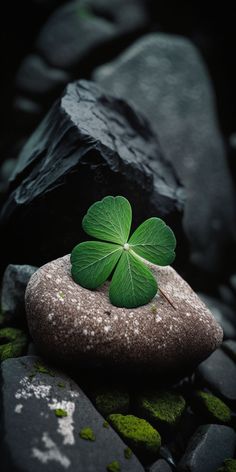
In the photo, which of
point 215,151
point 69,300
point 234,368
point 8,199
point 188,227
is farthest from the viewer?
point 215,151

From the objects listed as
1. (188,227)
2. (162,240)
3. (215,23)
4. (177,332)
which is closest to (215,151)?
(188,227)

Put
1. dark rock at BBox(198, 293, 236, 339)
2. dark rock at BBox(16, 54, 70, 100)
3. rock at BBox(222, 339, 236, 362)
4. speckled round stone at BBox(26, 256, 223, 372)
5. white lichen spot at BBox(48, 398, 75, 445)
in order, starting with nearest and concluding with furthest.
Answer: white lichen spot at BBox(48, 398, 75, 445)
speckled round stone at BBox(26, 256, 223, 372)
rock at BBox(222, 339, 236, 362)
dark rock at BBox(198, 293, 236, 339)
dark rock at BBox(16, 54, 70, 100)

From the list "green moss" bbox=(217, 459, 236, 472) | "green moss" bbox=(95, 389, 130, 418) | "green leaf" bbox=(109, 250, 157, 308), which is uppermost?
"green leaf" bbox=(109, 250, 157, 308)

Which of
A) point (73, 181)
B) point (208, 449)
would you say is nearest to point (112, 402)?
point (208, 449)

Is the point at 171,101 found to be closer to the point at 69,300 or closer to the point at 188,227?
the point at 188,227

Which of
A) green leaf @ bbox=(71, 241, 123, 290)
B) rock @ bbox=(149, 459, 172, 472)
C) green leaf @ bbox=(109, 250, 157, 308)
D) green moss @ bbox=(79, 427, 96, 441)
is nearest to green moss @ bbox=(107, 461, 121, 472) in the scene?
green moss @ bbox=(79, 427, 96, 441)

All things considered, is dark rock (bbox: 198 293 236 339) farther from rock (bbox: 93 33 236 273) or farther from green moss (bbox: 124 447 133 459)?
green moss (bbox: 124 447 133 459)
